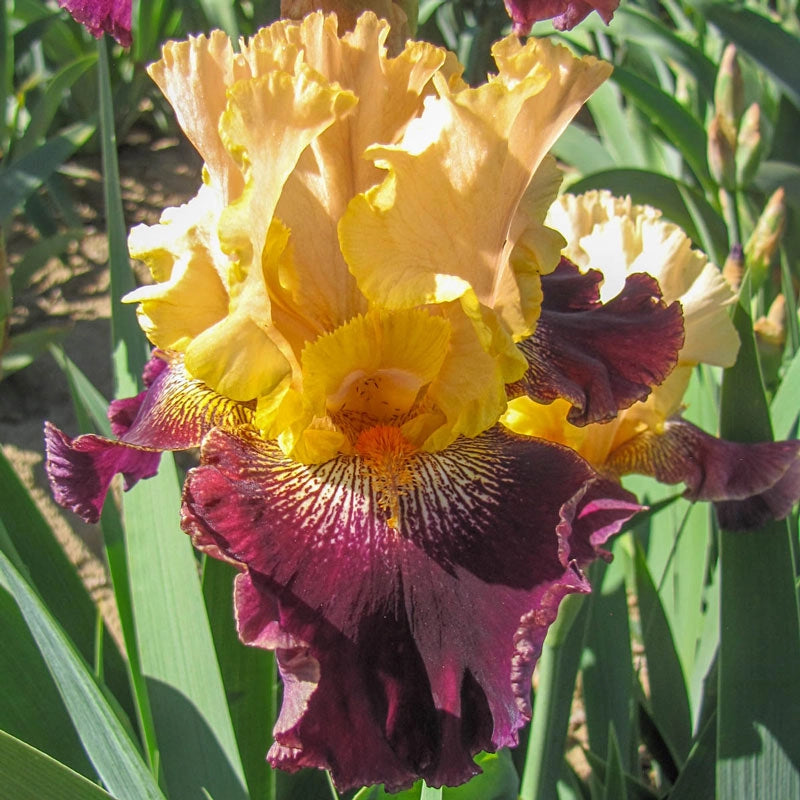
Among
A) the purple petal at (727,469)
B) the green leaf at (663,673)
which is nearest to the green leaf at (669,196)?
the green leaf at (663,673)

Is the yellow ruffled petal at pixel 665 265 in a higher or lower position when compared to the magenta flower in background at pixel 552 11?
lower

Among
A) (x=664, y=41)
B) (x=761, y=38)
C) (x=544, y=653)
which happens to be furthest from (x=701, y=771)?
(x=664, y=41)

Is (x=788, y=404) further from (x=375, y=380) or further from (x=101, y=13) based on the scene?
(x=101, y=13)

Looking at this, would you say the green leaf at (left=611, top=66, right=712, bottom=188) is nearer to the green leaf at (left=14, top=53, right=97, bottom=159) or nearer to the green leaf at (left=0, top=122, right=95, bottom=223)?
the green leaf at (left=0, top=122, right=95, bottom=223)

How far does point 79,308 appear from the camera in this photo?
3.10 meters

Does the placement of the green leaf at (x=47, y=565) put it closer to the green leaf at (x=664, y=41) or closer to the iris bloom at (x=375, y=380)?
the iris bloom at (x=375, y=380)

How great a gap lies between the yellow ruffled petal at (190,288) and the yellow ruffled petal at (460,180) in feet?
0.43

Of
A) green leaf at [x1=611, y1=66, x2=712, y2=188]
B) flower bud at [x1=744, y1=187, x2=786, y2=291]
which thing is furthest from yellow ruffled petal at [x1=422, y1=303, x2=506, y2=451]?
green leaf at [x1=611, y1=66, x2=712, y2=188]

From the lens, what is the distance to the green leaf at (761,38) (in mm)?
2029

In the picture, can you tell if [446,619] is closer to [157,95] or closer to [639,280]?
[639,280]

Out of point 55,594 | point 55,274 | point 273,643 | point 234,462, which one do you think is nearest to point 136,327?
point 55,594

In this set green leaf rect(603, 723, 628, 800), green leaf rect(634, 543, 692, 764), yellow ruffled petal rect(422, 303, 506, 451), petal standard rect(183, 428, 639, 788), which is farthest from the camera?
green leaf rect(634, 543, 692, 764)

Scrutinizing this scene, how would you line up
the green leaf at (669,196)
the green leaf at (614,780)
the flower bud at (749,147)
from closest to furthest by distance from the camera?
the green leaf at (614,780)
the flower bud at (749,147)
the green leaf at (669,196)

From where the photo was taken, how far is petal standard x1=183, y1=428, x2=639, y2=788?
0.58m
